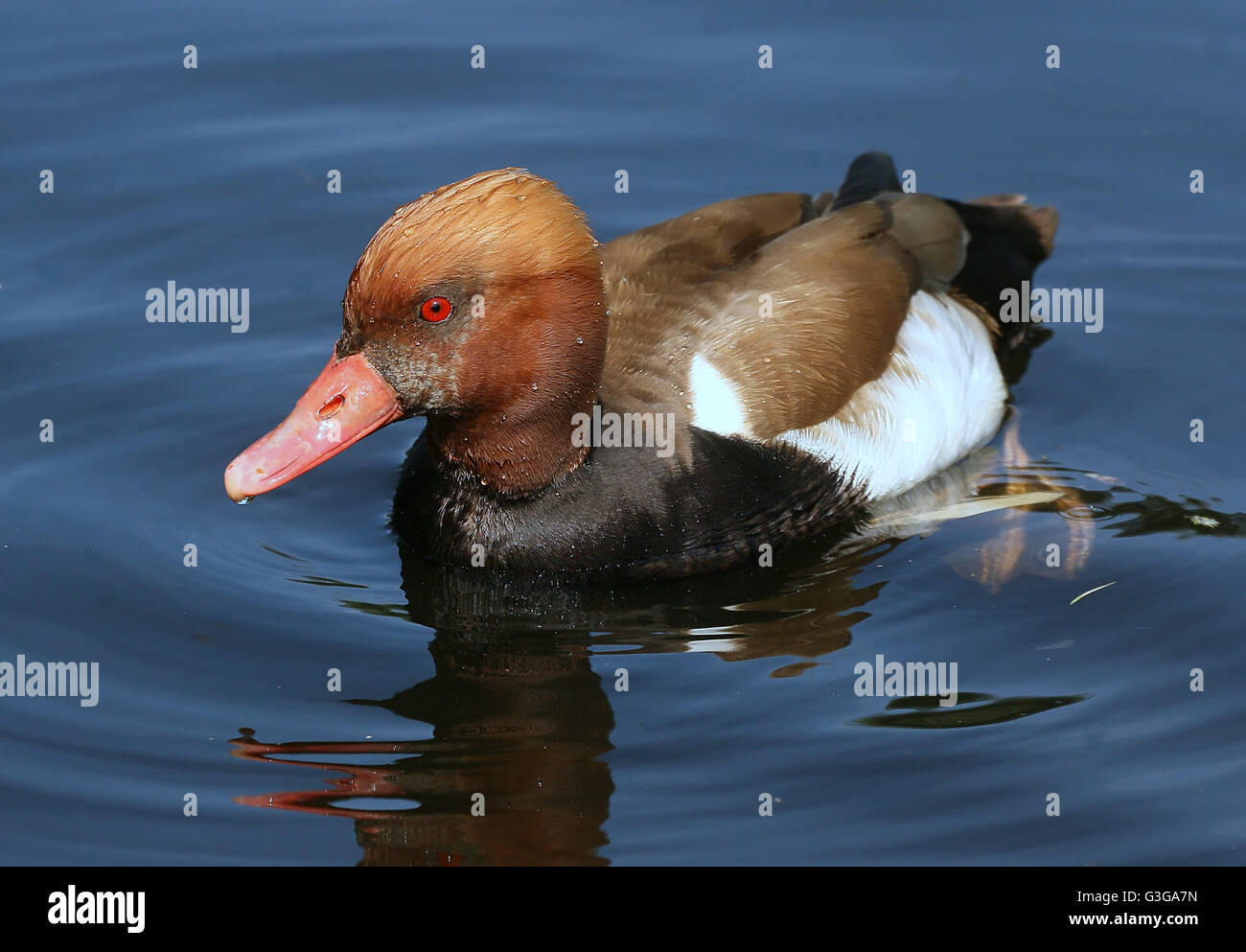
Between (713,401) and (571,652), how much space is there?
1170mm

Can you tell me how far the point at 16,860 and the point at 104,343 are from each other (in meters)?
3.58

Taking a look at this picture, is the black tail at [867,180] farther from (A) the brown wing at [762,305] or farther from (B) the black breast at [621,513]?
(B) the black breast at [621,513]

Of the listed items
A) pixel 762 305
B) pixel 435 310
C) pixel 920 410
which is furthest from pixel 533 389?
pixel 920 410

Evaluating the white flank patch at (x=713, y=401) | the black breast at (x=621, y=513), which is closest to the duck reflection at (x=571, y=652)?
the black breast at (x=621, y=513)

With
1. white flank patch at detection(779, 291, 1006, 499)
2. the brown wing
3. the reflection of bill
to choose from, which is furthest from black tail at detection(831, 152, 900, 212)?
the reflection of bill

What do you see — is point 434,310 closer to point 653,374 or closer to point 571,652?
point 653,374

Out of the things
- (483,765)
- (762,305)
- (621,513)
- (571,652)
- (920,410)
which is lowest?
(483,765)

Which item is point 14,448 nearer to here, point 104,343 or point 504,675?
point 104,343

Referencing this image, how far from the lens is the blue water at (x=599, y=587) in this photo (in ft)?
19.0

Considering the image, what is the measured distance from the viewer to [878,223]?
25.2 feet

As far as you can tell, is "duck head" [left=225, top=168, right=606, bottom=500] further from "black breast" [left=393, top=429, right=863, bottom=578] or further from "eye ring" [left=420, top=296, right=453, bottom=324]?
"black breast" [left=393, top=429, right=863, bottom=578]

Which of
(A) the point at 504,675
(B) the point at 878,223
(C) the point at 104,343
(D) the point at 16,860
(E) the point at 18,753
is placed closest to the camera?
(D) the point at 16,860

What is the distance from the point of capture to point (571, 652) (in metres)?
6.61

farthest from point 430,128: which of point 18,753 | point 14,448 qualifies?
point 18,753
